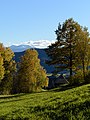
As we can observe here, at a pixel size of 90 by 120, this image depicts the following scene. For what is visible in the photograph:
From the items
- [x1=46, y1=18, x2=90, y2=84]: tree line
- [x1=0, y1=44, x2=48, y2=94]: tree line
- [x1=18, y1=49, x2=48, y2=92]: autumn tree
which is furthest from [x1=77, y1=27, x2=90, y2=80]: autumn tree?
[x1=18, y1=49, x2=48, y2=92]: autumn tree

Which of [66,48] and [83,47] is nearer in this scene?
[83,47]

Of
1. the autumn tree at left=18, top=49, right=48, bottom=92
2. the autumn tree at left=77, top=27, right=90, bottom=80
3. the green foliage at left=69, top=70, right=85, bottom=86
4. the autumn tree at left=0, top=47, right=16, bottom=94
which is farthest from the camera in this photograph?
the autumn tree at left=0, top=47, right=16, bottom=94

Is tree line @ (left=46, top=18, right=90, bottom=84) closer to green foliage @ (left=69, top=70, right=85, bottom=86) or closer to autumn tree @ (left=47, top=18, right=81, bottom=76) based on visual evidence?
autumn tree @ (left=47, top=18, right=81, bottom=76)

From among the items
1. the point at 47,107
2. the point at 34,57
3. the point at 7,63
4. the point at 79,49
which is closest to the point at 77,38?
the point at 79,49

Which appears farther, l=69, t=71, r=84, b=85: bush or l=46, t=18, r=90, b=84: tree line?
l=46, t=18, r=90, b=84: tree line

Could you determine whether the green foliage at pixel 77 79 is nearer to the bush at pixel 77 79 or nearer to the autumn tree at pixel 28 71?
the bush at pixel 77 79

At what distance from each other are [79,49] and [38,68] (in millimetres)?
28523

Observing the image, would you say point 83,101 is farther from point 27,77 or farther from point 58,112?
point 27,77

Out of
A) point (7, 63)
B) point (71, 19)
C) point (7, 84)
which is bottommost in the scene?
point (7, 84)

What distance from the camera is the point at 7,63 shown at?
9119 centimetres

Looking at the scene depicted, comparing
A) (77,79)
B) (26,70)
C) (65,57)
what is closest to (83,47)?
(77,79)

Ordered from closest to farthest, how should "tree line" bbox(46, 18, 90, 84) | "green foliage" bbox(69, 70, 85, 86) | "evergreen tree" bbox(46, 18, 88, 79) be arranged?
"green foliage" bbox(69, 70, 85, 86) < "tree line" bbox(46, 18, 90, 84) < "evergreen tree" bbox(46, 18, 88, 79)

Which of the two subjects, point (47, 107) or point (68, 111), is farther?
point (47, 107)

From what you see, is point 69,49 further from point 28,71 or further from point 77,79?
point 28,71
